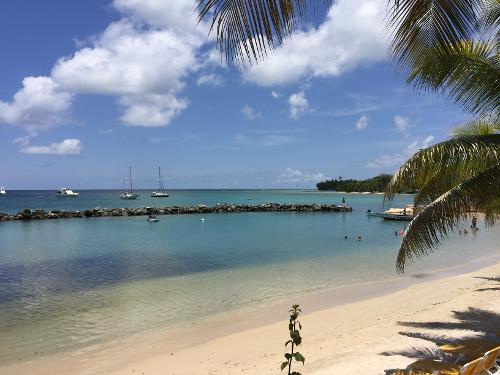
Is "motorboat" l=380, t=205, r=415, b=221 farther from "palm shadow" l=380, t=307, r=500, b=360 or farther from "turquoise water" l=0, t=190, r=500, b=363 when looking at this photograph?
"palm shadow" l=380, t=307, r=500, b=360

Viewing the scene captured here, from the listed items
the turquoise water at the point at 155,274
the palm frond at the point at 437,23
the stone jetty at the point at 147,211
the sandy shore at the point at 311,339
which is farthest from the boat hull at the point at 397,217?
the palm frond at the point at 437,23

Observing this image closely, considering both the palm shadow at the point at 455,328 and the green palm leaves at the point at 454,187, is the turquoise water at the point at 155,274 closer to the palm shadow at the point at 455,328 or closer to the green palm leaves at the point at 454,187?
the palm shadow at the point at 455,328

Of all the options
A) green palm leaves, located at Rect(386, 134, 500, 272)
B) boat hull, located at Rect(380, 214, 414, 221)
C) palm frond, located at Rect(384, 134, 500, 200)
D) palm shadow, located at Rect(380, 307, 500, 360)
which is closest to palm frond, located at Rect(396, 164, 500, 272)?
green palm leaves, located at Rect(386, 134, 500, 272)

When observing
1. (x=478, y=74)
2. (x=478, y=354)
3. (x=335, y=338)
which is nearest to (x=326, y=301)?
(x=335, y=338)

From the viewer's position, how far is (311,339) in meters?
10.2

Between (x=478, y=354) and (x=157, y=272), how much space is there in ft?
49.9

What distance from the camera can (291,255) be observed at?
81.2ft

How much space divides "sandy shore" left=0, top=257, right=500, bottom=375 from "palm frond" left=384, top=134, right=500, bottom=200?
110 inches

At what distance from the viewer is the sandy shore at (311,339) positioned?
796 centimetres

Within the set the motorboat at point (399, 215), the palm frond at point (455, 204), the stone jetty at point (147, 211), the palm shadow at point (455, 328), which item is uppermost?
the palm frond at point (455, 204)

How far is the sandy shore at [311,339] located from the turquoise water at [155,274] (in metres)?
0.99

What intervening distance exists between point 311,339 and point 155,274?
10.6 meters

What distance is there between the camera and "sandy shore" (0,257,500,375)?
7.96 m

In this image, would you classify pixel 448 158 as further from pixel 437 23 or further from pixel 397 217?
pixel 397 217
